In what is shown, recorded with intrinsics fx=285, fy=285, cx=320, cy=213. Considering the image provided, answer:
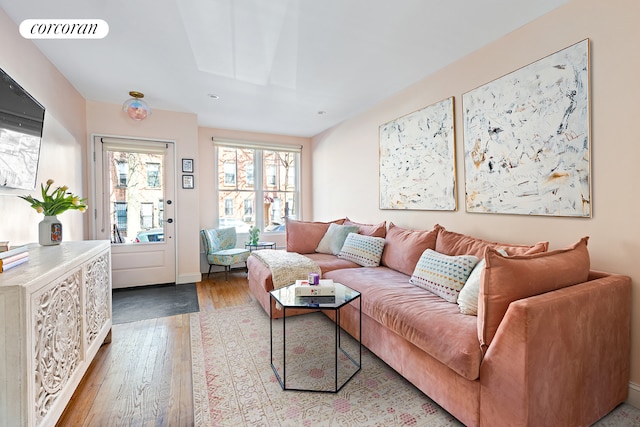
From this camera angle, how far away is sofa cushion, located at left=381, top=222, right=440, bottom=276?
2.61 m

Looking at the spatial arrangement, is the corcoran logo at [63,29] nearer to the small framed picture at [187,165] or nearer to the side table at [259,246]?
the small framed picture at [187,165]

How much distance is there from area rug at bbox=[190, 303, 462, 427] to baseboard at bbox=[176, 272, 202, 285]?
1.87 metres

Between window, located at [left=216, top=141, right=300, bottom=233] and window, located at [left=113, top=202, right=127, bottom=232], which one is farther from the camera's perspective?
window, located at [left=216, top=141, right=300, bottom=233]

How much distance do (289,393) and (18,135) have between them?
7.52 ft

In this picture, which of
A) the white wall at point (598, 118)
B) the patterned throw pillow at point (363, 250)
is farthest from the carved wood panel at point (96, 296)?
the white wall at point (598, 118)

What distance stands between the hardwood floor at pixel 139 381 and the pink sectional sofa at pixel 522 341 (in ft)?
4.45

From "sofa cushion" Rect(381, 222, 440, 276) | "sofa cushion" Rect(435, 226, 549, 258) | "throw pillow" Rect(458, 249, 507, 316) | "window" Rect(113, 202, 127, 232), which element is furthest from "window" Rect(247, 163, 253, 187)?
"throw pillow" Rect(458, 249, 507, 316)

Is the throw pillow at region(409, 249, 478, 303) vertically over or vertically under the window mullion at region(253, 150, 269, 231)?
under

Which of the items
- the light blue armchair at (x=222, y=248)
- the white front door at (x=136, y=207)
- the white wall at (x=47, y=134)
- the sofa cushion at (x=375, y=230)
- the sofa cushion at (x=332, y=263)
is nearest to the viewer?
the white wall at (x=47, y=134)

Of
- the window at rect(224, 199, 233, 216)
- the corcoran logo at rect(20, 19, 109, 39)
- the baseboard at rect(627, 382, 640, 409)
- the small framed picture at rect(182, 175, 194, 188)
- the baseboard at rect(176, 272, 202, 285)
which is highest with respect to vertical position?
the corcoran logo at rect(20, 19, 109, 39)

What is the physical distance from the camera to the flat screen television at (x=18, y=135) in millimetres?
1604

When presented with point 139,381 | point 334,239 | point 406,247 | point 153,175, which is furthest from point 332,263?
point 153,175

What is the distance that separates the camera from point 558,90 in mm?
1899

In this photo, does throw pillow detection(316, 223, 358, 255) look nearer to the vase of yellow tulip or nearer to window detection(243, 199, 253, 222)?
window detection(243, 199, 253, 222)
